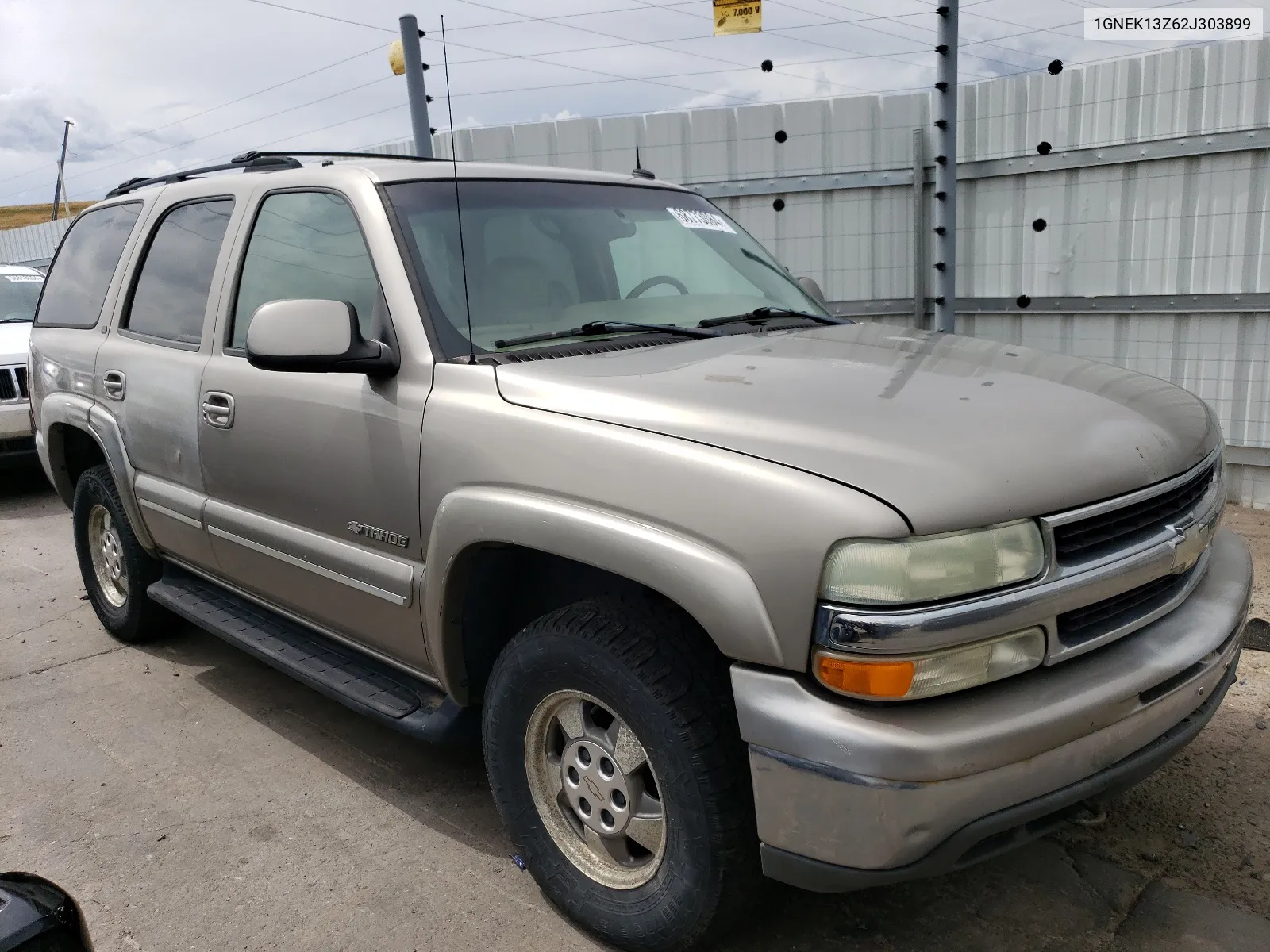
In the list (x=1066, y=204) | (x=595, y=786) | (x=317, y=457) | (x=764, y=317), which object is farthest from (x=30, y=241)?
(x=595, y=786)

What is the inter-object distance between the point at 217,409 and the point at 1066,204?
5.39 metres

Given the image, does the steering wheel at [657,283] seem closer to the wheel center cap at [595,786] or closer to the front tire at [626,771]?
the front tire at [626,771]

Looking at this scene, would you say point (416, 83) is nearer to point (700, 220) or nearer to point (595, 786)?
point (700, 220)

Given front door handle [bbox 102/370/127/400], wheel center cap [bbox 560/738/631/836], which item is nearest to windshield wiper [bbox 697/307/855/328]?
wheel center cap [bbox 560/738/631/836]

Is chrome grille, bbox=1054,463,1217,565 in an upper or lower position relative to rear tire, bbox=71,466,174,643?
upper

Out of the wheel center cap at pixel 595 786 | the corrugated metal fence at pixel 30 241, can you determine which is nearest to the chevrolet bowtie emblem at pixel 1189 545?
the wheel center cap at pixel 595 786

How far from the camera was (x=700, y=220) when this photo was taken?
144 inches

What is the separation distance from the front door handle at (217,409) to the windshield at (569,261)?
0.94 meters

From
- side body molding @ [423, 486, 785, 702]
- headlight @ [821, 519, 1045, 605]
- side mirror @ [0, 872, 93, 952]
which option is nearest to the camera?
side mirror @ [0, 872, 93, 952]

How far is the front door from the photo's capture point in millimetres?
2689

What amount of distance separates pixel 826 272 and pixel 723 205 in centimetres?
97

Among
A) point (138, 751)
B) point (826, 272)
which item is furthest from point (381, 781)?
point (826, 272)

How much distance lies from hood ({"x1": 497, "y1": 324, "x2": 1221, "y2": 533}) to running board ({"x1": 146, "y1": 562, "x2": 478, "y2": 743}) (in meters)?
0.97

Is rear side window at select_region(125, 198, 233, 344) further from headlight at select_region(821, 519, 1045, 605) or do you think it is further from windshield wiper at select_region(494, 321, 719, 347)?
headlight at select_region(821, 519, 1045, 605)
